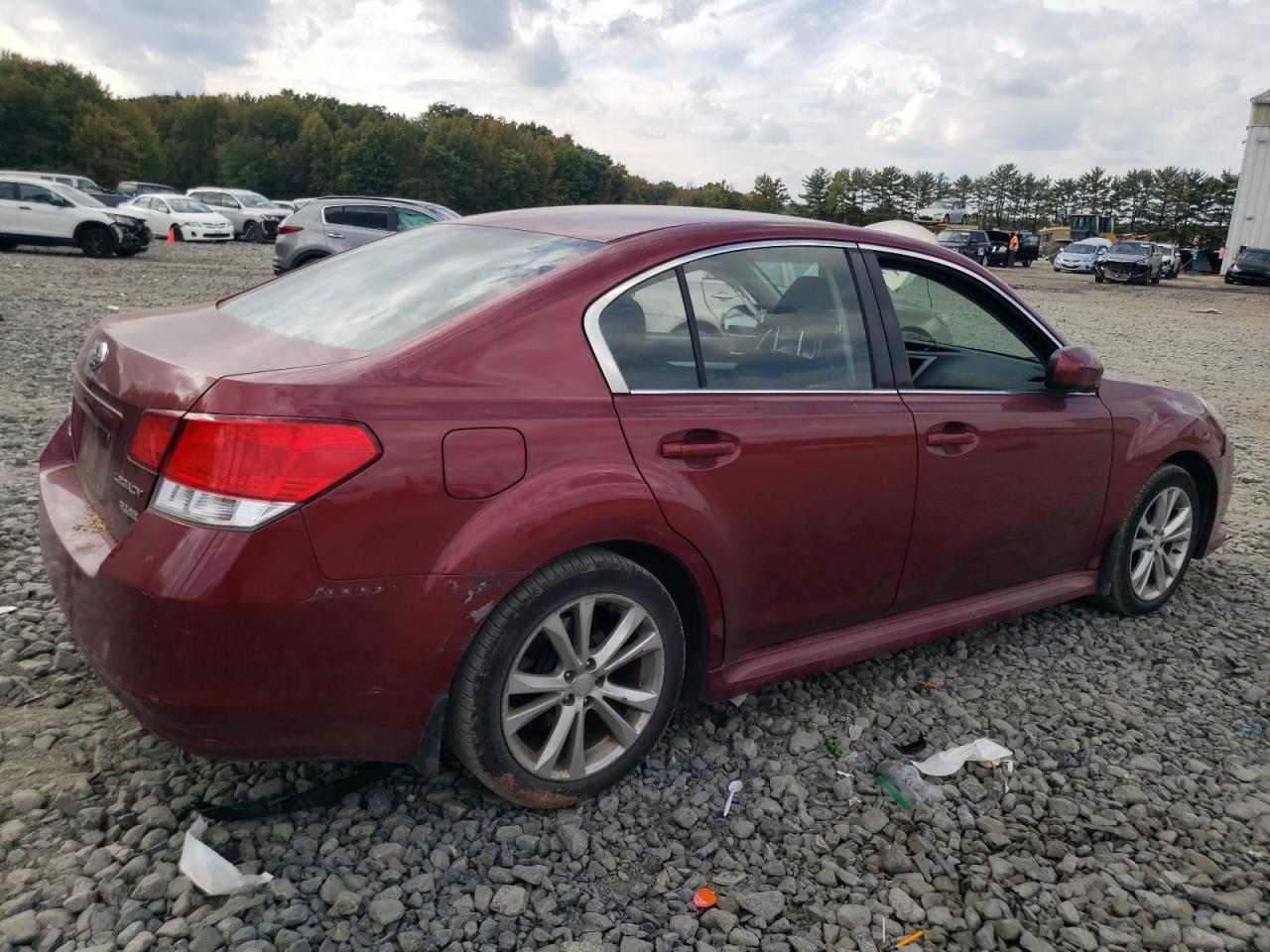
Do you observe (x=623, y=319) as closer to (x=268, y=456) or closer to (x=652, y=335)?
(x=652, y=335)

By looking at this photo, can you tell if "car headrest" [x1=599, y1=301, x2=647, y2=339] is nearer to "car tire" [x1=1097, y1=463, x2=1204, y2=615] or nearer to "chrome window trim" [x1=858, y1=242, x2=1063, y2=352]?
"chrome window trim" [x1=858, y1=242, x2=1063, y2=352]

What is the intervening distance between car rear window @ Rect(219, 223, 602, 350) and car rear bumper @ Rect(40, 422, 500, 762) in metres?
0.64

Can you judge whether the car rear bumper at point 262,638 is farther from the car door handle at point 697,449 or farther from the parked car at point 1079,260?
the parked car at point 1079,260

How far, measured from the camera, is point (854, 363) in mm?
3295

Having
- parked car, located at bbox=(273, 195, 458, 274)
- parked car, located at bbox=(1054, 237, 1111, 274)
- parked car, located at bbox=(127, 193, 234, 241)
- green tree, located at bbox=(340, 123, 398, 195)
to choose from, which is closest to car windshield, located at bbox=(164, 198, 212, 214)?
parked car, located at bbox=(127, 193, 234, 241)

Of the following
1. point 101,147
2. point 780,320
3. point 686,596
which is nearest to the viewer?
point 686,596

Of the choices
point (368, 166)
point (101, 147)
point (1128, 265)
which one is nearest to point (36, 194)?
point (1128, 265)

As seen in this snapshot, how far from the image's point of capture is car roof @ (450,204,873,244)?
10.2 feet

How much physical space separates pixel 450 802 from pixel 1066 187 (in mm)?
119453

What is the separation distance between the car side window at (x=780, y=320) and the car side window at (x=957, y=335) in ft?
0.74

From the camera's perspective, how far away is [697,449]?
281cm

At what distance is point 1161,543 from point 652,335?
114 inches

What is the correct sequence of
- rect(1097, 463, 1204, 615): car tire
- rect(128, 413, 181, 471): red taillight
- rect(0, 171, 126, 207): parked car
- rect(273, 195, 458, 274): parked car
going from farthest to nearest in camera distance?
rect(0, 171, 126, 207): parked car < rect(273, 195, 458, 274): parked car < rect(1097, 463, 1204, 615): car tire < rect(128, 413, 181, 471): red taillight

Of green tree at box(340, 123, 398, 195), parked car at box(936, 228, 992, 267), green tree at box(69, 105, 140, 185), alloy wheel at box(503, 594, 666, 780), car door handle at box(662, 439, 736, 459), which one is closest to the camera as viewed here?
alloy wheel at box(503, 594, 666, 780)
